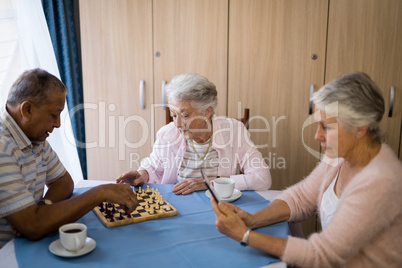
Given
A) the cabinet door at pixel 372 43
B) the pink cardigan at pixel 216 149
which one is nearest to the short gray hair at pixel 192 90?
the pink cardigan at pixel 216 149

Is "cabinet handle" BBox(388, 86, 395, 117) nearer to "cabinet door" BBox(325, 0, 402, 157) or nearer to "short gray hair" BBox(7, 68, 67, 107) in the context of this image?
"cabinet door" BBox(325, 0, 402, 157)

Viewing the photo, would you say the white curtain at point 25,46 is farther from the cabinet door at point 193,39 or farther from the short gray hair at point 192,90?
the short gray hair at point 192,90

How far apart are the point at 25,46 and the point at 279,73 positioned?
2037 millimetres

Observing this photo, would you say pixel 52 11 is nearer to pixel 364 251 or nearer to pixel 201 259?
pixel 201 259

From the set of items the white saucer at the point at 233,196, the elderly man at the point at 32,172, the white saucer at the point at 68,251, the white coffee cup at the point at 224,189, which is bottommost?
the white saucer at the point at 233,196

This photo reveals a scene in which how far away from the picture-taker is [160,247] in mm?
1255

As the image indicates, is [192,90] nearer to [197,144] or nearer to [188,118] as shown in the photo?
[188,118]

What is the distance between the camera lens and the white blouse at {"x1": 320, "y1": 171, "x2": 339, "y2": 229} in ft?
4.66

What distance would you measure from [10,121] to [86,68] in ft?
6.00

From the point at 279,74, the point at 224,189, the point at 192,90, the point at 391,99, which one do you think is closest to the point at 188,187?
the point at 224,189

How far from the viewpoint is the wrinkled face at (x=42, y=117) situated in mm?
1475

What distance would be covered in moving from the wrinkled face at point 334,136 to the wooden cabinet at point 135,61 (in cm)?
167

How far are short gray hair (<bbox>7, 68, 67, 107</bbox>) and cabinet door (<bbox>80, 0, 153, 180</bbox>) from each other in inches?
63.8

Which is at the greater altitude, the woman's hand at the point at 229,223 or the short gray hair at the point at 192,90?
the short gray hair at the point at 192,90
